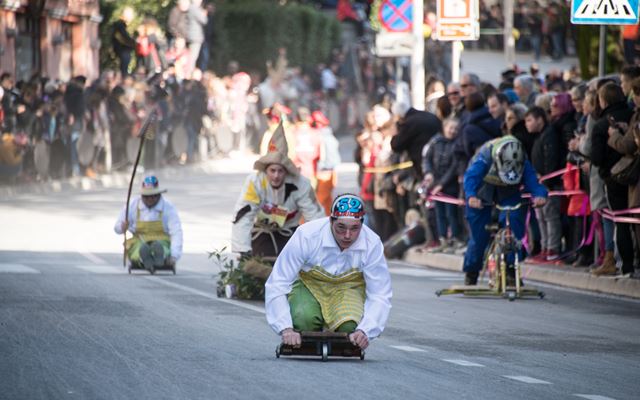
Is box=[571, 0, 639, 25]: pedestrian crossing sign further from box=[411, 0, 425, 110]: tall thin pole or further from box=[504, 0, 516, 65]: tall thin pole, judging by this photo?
box=[504, 0, 516, 65]: tall thin pole

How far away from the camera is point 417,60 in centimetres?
2692

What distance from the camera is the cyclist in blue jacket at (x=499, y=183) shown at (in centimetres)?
1736

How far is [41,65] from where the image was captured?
132ft

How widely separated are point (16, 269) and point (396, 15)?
9.54 meters

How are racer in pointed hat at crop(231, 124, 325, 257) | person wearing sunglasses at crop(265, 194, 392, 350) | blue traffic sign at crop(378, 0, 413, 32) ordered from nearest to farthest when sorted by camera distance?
person wearing sunglasses at crop(265, 194, 392, 350)
racer in pointed hat at crop(231, 124, 325, 257)
blue traffic sign at crop(378, 0, 413, 32)

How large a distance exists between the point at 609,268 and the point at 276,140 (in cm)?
441

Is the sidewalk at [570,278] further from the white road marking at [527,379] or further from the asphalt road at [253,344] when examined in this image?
the white road marking at [527,379]

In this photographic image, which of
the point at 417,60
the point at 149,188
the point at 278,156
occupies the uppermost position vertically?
the point at 417,60

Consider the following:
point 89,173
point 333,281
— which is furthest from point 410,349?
point 89,173

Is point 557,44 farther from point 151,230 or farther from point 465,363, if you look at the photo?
point 465,363

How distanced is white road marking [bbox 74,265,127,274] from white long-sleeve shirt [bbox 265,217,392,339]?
8393mm

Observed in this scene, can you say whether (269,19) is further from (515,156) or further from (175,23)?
(515,156)

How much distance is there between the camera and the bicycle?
57.2ft

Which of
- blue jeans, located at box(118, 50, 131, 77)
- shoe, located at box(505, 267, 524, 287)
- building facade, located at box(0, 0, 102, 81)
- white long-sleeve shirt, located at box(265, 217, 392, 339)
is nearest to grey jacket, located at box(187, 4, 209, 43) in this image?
building facade, located at box(0, 0, 102, 81)
